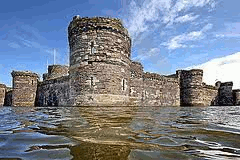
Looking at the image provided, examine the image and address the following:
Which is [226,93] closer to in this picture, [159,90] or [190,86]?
[190,86]

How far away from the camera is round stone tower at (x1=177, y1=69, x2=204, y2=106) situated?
77.6 ft

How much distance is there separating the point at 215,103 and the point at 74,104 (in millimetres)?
20903

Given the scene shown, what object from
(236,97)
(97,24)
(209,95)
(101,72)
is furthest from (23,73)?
(236,97)

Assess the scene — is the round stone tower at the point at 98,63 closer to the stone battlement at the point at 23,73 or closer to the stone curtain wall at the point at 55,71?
the stone battlement at the point at 23,73

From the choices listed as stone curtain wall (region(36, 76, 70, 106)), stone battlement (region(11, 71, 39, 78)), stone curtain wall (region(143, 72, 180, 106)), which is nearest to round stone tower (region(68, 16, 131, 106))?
stone curtain wall (region(36, 76, 70, 106))

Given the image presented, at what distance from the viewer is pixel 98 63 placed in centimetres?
1251

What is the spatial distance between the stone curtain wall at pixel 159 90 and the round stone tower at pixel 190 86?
1305mm

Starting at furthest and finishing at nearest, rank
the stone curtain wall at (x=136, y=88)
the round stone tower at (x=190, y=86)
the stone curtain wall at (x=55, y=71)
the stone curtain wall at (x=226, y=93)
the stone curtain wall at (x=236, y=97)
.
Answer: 1. the stone curtain wall at (x=236, y=97)
2. the stone curtain wall at (x=226, y=93)
3. the stone curtain wall at (x=55, y=71)
4. the round stone tower at (x=190, y=86)
5. the stone curtain wall at (x=136, y=88)

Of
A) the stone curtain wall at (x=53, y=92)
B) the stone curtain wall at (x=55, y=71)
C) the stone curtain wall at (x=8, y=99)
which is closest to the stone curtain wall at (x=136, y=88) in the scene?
the stone curtain wall at (x=53, y=92)

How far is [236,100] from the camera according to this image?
29938 millimetres

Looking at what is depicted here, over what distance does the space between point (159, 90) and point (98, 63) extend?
8.84 metres

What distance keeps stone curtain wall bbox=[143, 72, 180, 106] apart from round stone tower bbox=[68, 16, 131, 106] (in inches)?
186

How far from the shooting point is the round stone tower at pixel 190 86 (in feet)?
77.6

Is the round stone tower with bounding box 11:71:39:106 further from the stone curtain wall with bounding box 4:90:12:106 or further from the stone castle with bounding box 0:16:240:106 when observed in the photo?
the stone curtain wall with bounding box 4:90:12:106
